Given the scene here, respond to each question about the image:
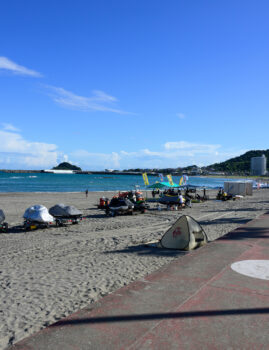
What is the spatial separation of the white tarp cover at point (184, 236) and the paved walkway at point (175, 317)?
8.61 feet

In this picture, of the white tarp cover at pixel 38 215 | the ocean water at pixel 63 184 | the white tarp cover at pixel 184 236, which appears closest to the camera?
the white tarp cover at pixel 184 236

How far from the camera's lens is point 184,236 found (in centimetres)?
955

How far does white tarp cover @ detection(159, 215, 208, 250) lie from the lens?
31.0 ft

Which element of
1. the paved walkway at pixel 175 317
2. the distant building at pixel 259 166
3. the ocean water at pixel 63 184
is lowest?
the ocean water at pixel 63 184

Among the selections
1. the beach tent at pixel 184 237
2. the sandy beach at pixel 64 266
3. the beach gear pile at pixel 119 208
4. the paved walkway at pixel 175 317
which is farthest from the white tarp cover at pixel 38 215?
the paved walkway at pixel 175 317

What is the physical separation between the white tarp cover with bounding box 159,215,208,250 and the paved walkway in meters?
2.63

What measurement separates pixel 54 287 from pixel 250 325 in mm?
3753

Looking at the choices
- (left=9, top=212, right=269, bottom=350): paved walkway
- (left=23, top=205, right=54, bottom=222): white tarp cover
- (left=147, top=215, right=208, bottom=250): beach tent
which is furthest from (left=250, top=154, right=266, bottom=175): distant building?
(left=9, top=212, right=269, bottom=350): paved walkway

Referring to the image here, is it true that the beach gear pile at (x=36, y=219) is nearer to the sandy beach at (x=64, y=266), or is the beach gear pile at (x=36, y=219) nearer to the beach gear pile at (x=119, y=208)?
the sandy beach at (x=64, y=266)

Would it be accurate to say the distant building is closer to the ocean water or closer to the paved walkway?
the ocean water

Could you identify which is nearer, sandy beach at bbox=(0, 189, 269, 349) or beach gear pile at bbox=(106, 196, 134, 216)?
sandy beach at bbox=(0, 189, 269, 349)

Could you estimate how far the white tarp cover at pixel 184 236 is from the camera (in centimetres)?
946

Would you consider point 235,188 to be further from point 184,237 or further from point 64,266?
point 64,266

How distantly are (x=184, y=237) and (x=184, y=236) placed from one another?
0.03 metres
